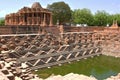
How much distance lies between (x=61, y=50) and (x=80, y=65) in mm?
3069

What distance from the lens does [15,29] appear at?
2872 cm

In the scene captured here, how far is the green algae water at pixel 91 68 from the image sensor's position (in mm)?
21966

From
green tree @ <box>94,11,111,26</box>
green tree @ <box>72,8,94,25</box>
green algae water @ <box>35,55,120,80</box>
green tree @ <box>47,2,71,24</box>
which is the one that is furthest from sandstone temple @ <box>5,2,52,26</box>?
green tree @ <box>94,11,111,26</box>

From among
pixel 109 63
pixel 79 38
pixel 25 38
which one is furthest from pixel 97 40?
pixel 25 38

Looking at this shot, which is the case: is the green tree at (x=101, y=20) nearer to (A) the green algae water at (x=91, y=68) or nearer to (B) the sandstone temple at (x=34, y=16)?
(B) the sandstone temple at (x=34, y=16)

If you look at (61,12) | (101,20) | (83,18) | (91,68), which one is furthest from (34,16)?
(101,20)

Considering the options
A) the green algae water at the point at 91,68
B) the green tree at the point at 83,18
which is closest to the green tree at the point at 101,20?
the green tree at the point at 83,18

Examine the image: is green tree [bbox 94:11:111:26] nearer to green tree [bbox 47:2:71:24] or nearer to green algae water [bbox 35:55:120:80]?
green tree [bbox 47:2:71:24]

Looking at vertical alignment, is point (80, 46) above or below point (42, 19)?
below

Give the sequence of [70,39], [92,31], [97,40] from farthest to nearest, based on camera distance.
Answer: [92,31]
[97,40]
[70,39]

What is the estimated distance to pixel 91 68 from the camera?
25234 millimetres

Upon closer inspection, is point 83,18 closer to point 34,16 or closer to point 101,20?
point 101,20

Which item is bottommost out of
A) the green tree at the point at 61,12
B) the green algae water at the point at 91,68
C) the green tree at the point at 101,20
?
the green algae water at the point at 91,68

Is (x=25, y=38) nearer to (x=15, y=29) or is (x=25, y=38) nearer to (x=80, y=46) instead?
(x=15, y=29)
